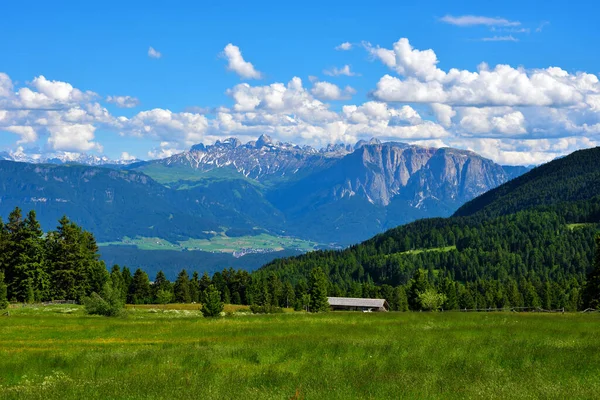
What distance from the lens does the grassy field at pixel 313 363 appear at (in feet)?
71.7

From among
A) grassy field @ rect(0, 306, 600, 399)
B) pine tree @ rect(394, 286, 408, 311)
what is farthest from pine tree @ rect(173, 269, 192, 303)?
grassy field @ rect(0, 306, 600, 399)

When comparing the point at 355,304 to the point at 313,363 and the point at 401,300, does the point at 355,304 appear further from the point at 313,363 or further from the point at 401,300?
the point at 313,363

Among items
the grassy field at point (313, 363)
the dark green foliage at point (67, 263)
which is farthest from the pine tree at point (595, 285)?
the dark green foliage at point (67, 263)

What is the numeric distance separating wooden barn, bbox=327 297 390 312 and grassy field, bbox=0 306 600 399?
127989mm

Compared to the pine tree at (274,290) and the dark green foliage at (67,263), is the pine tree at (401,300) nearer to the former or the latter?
the pine tree at (274,290)

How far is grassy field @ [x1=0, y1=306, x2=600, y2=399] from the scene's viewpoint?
860 inches

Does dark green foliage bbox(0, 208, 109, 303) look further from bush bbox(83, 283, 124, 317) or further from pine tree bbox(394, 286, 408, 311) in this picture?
pine tree bbox(394, 286, 408, 311)

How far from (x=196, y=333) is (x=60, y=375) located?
1753cm

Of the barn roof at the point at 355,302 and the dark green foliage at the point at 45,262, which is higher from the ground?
the dark green foliage at the point at 45,262

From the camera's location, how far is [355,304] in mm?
173000

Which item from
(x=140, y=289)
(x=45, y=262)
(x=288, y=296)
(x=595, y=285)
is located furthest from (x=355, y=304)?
(x=45, y=262)

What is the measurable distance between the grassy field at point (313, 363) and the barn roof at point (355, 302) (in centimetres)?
12788

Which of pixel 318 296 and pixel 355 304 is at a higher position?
pixel 318 296

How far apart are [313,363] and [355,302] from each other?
149 m
